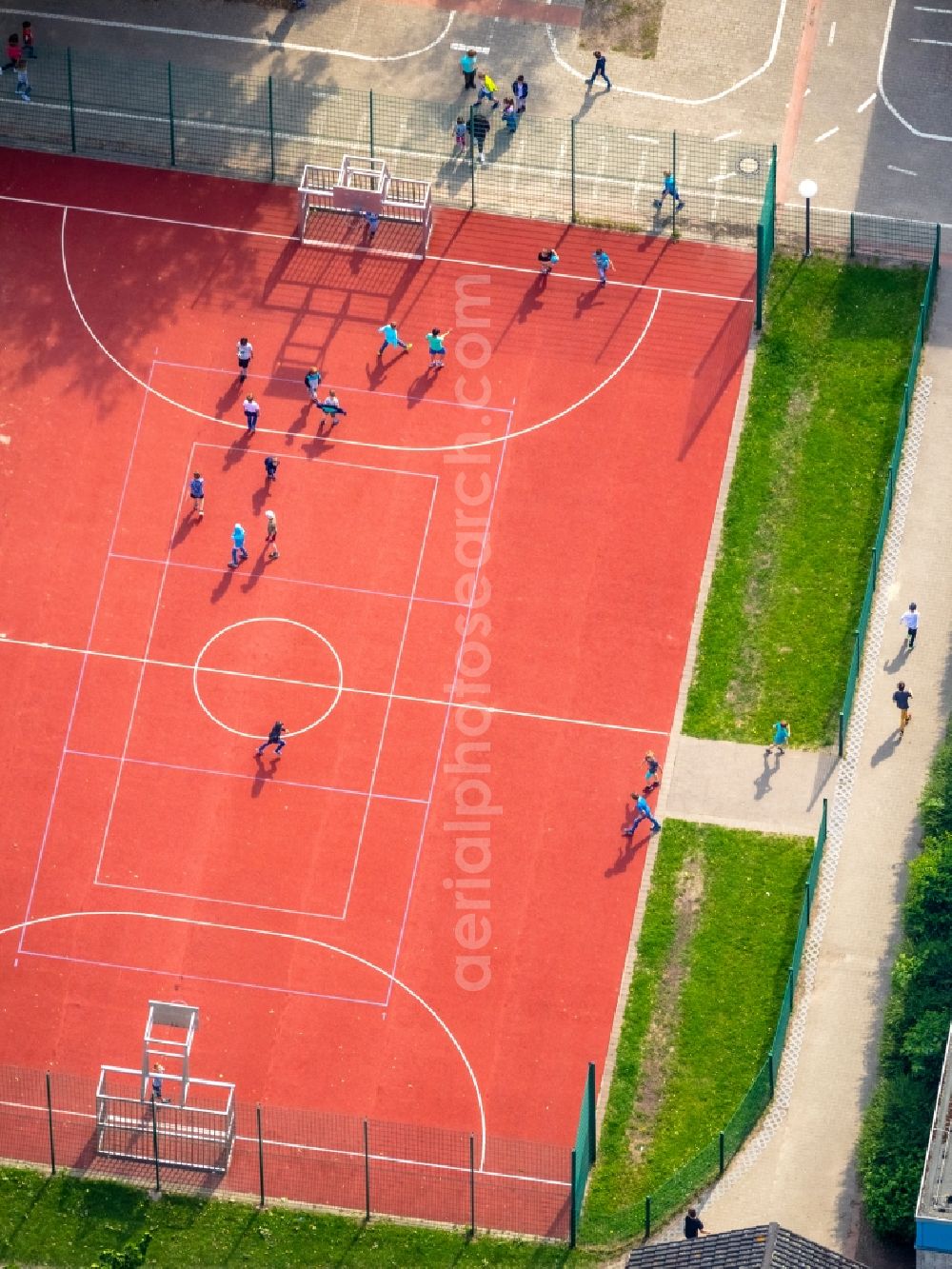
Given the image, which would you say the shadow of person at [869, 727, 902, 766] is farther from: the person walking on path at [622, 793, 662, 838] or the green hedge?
the person walking on path at [622, 793, 662, 838]

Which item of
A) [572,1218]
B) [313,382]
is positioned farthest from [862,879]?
[313,382]

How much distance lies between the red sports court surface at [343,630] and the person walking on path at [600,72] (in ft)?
19.1

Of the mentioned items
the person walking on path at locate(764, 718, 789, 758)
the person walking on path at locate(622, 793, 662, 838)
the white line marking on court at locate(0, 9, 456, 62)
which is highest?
the white line marking on court at locate(0, 9, 456, 62)

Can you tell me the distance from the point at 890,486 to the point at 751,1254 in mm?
26598

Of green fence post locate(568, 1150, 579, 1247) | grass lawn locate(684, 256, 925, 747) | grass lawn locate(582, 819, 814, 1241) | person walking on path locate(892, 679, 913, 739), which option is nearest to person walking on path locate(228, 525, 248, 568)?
grass lawn locate(684, 256, 925, 747)

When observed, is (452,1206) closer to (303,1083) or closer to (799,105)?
(303,1083)

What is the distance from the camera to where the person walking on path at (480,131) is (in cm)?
10762

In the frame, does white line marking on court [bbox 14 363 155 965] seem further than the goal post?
No

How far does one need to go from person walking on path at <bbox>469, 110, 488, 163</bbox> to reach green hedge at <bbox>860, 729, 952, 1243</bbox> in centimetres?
2634

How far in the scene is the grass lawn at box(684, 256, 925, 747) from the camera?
98.3 meters

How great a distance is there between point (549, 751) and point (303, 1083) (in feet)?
40.3

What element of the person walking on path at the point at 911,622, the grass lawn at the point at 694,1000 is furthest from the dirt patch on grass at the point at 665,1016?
the person walking on path at the point at 911,622

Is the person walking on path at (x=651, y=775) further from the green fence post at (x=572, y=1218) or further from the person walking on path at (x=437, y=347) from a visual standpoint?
the person walking on path at (x=437, y=347)

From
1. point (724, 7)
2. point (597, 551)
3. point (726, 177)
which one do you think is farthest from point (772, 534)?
point (724, 7)
